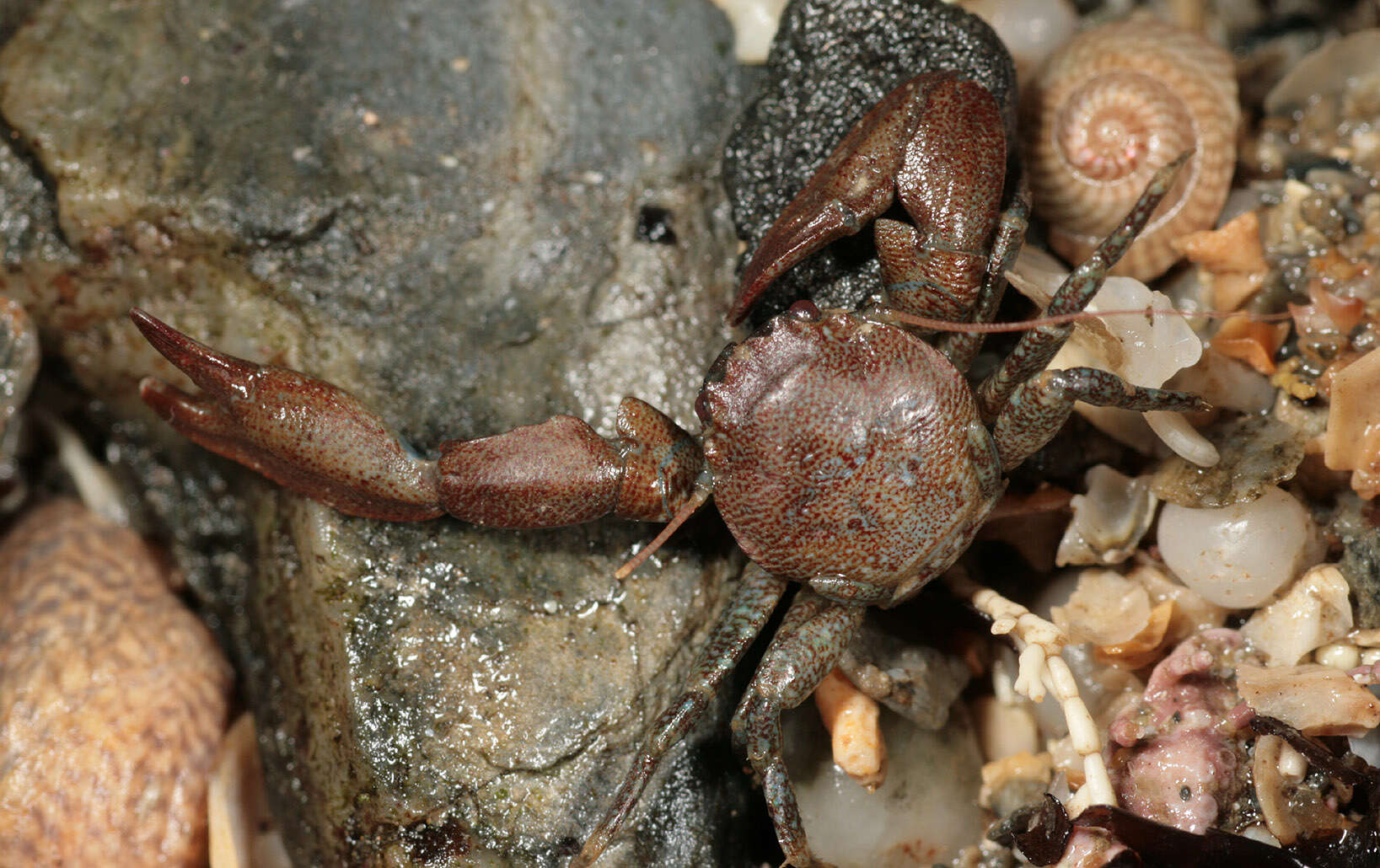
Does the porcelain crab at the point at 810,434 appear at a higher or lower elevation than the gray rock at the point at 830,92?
lower

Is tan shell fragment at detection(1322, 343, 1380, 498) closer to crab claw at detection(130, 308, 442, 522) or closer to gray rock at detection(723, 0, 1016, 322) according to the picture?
gray rock at detection(723, 0, 1016, 322)

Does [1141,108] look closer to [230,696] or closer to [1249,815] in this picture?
[1249,815]

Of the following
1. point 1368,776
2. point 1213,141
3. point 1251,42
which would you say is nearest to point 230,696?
point 1368,776

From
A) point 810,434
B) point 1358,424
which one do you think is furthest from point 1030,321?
point 1358,424

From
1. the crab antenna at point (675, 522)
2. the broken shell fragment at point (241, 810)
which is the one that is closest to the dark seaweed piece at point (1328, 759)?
the crab antenna at point (675, 522)

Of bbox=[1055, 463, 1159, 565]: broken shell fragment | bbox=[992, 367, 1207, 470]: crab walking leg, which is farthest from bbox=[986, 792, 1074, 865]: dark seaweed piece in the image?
bbox=[992, 367, 1207, 470]: crab walking leg

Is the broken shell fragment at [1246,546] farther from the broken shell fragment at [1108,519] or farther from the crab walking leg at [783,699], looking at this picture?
the crab walking leg at [783,699]
